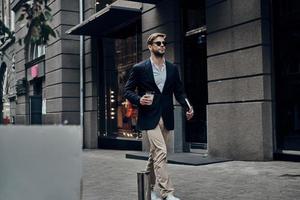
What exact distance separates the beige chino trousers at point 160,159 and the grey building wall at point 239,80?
Result: 425 cm

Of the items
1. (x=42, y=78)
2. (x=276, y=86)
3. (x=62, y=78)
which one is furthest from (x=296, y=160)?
(x=42, y=78)

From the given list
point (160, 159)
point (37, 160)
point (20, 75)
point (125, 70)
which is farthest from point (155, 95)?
point (20, 75)

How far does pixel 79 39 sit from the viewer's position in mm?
17094

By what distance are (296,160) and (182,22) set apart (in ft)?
16.6

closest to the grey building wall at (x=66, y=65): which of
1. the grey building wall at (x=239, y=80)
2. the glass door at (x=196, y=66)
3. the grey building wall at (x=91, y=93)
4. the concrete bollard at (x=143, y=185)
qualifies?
the grey building wall at (x=91, y=93)

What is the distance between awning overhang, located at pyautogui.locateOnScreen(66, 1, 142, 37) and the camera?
42.4 feet

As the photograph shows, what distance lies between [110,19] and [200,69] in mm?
4295

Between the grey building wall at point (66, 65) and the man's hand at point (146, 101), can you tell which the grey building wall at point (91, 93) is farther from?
the man's hand at point (146, 101)

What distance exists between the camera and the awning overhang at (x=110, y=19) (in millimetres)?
12914

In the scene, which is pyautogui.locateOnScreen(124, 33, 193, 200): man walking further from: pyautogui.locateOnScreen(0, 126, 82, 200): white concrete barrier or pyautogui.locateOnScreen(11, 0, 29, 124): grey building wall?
pyautogui.locateOnScreen(11, 0, 29, 124): grey building wall

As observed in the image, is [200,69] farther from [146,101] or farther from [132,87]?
[146,101]

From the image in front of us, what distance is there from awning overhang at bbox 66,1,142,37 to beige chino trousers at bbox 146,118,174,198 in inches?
332

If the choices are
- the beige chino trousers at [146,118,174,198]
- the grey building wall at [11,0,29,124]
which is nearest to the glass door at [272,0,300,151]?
the beige chino trousers at [146,118,174,198]

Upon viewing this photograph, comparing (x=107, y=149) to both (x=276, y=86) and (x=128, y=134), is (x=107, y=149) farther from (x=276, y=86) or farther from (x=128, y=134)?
(x=276, y=86)
